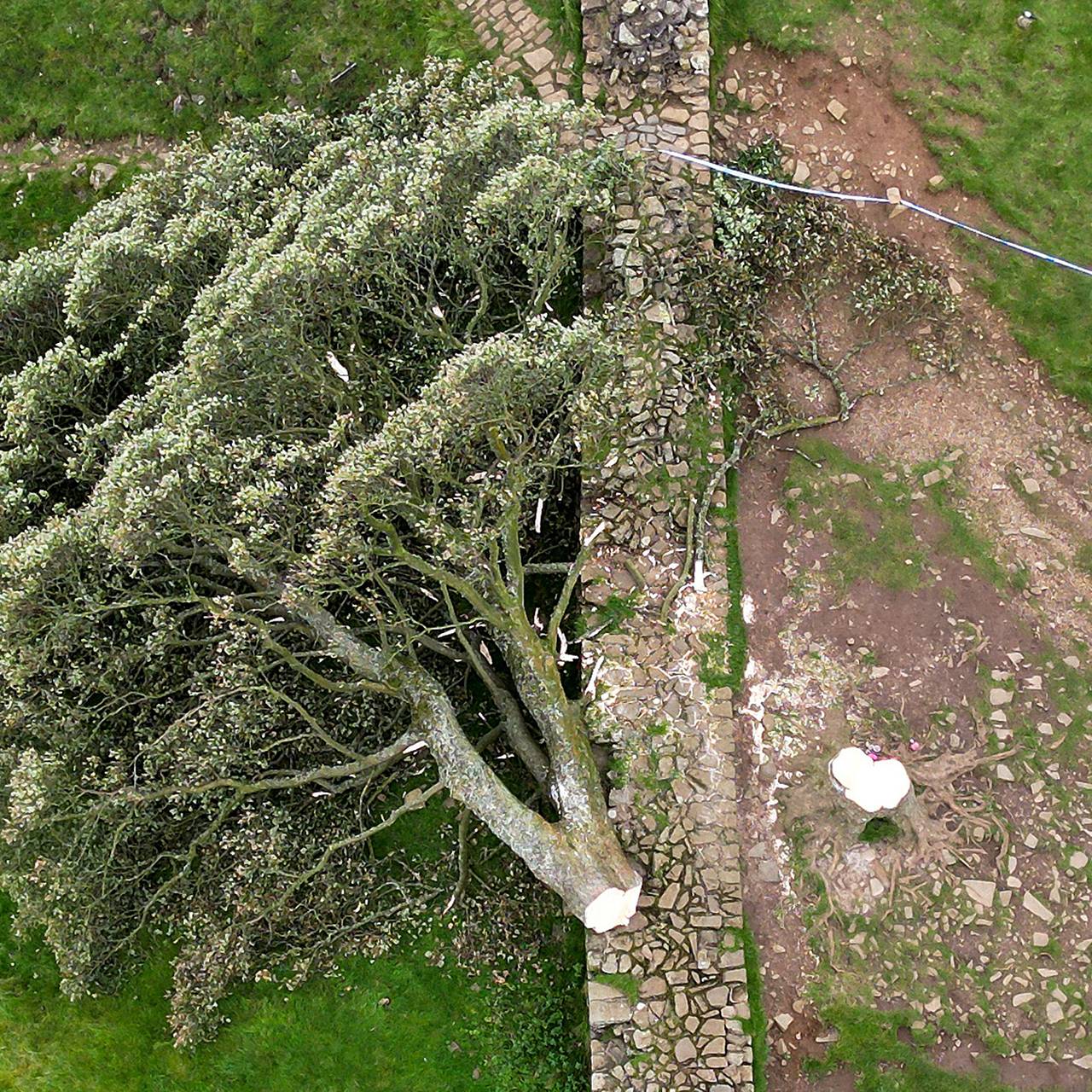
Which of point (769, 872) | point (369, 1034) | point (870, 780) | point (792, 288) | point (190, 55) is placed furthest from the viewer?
point (190, 55)

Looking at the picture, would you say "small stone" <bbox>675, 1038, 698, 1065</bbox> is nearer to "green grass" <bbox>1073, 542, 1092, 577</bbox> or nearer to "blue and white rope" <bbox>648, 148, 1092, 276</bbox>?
"green grass" <bbox>1073, 542, 1092, 577</bbox>

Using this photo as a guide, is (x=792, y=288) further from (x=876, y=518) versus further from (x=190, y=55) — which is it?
(x=190, y=55)

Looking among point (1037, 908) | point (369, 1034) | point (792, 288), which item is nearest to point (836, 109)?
point (792, 288)

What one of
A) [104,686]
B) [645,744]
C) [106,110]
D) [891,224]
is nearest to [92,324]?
[104,686]

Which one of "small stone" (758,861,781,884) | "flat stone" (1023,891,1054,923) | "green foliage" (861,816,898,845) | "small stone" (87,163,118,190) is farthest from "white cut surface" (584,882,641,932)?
"small stone" (87,163,118,190)

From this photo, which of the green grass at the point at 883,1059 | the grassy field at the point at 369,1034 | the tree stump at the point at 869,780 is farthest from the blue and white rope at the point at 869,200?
the grassy field at the point at 369,1034

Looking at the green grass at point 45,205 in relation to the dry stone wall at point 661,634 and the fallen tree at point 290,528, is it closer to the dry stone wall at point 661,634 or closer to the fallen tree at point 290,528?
the fallen tree at point 290,528

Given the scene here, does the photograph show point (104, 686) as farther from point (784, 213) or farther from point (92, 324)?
point (784, 213)

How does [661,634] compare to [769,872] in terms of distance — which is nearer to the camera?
[769,872]
